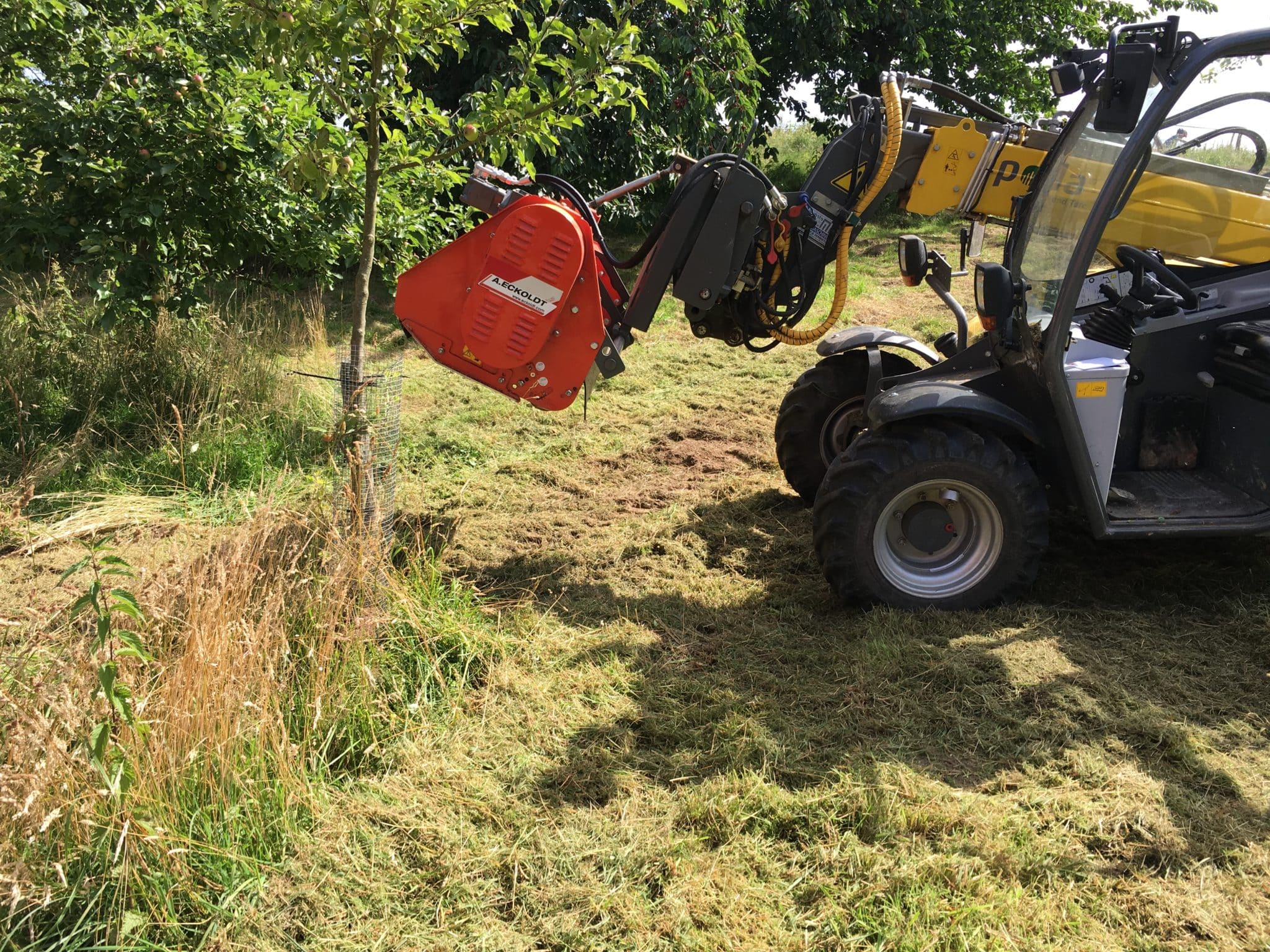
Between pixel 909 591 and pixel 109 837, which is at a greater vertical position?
pixel 909 591

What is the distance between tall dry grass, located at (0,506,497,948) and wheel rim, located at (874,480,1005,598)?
5.97ft

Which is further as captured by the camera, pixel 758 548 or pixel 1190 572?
pixel 758 548

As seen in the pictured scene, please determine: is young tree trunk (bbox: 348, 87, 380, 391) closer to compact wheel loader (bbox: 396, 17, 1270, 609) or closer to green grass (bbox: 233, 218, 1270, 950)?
compact wheel loader (bbox: 396, 17, 1270, 609)

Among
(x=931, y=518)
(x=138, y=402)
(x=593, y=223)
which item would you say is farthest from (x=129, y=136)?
(x=931, y=518)

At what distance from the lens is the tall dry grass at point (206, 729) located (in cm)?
229

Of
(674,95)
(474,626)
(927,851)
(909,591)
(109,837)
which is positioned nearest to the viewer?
(109,837)

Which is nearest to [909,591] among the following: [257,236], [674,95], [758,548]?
[758,548]

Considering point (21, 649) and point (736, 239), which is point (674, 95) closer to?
point (736, 239)

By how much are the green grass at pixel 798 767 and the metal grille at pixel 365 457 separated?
556mm

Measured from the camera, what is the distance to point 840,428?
4.98 meters

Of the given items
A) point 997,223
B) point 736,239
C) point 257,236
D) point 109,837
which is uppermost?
point 997,223

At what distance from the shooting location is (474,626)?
12.1ft

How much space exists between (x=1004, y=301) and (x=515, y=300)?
204 cm

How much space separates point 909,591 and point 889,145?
2.04 meters
